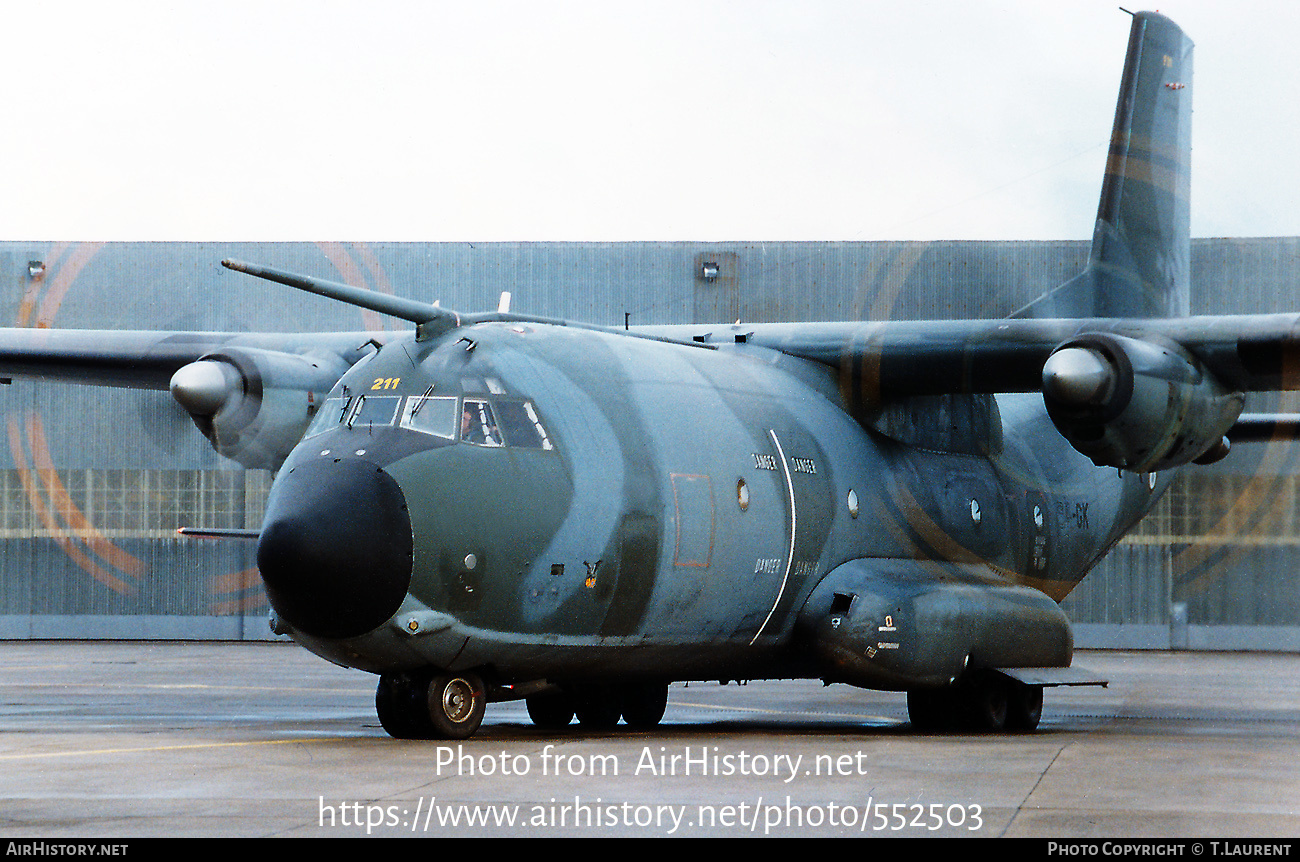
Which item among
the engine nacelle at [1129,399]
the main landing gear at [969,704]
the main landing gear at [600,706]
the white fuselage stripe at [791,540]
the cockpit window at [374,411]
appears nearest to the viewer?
the cockpit window at [374,411]

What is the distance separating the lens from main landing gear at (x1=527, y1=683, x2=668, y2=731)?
16.0 m

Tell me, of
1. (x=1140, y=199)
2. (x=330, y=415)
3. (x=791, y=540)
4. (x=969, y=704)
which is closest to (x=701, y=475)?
(x=791, y=540)

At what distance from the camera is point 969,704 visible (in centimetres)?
1666

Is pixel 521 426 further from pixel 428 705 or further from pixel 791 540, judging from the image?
pixel 791 540

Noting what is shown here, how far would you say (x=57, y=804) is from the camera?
880 cm

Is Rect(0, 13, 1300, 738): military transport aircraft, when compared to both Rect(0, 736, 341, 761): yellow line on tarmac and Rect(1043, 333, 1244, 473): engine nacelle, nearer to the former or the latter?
Rect(1043, 333, 1244, 473): engine nacelle

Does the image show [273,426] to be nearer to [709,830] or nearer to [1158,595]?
[709,830]

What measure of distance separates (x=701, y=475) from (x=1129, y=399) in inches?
155

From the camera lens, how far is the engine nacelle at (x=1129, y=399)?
1455 cm

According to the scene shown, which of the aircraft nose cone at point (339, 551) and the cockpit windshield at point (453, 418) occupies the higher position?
the cockpit windshield at point (453, 418)

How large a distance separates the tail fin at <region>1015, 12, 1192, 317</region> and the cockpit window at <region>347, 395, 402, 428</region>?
9.96m

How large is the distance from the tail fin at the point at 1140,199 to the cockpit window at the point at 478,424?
9.43 meters

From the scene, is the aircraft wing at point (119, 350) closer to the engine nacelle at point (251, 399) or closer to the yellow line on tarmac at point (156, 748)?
the engine nacelle at point (251, 399)

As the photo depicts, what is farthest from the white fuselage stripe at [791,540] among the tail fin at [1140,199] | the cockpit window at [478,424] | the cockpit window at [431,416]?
the tail fin at [1140,199]
